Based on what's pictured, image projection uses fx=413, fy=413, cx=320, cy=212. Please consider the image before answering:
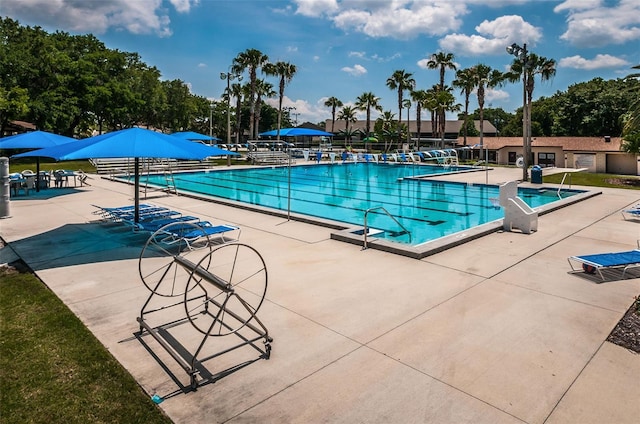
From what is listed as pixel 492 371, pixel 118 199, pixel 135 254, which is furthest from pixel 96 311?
pixel 118 199

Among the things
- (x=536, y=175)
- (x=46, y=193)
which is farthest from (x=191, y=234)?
(x=536, y=175)

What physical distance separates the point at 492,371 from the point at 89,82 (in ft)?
138

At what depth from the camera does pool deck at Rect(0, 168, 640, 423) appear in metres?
3.48

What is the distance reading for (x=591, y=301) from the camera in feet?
18.7

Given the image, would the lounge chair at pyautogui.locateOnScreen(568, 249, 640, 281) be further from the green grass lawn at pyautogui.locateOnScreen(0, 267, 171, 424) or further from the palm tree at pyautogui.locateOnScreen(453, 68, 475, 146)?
the palm tree at pyautogui.locateOnScreen(453, 68, 475, 146)

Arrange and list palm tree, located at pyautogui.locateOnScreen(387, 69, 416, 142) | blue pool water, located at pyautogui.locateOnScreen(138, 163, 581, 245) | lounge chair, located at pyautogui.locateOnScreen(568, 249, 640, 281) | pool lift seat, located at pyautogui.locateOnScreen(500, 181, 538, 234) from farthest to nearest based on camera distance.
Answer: palm tree, located at pyautogui.locateOnScreen(387, 69, 416, 142)
blue pool water, located at pyautogui.locateOnScreen(138, 163, 581, 245)
pool lift seat, located at pyautogui.locateOnScreen(500, 181, 538, 234)
lounge chair, located at pyautogui.locateOnScreen(568, 249, 640, 281)

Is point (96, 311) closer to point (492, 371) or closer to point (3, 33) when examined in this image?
point (492, 371)

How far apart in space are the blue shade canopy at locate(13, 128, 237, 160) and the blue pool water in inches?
214

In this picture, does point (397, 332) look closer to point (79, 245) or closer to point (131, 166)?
point (79, 245)

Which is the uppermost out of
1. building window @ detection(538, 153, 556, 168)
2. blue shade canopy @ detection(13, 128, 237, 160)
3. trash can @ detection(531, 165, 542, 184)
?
building window @ detection(538, 153, 556, 168)

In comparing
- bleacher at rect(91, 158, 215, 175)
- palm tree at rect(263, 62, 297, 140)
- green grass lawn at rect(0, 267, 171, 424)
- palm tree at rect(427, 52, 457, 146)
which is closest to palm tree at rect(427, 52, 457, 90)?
palm tree at rect(427, 52, 457, 146)

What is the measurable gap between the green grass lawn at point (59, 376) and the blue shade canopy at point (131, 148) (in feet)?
10.5

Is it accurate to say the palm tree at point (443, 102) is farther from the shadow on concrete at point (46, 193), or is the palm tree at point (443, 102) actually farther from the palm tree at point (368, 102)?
the shadow on concrete at point (46, 193)

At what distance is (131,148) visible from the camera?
25.8 feet
